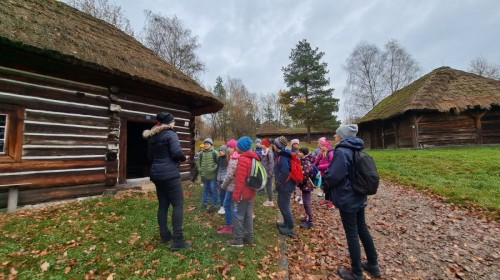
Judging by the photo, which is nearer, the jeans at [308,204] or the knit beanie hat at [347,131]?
the knit beanie hat at [347,131]

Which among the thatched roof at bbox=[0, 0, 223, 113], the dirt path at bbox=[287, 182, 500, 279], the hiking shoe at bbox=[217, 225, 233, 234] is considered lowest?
the dirt path at bbox=[287, 182, 500, 279]

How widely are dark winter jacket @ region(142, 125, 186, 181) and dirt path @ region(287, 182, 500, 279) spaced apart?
2457mm

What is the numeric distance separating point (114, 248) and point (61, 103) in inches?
172

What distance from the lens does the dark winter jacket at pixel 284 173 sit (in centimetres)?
457

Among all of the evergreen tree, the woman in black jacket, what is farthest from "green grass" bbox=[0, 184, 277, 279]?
the evergreen tree

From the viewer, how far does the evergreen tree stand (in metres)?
31.3

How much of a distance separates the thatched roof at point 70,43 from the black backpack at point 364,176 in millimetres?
6295

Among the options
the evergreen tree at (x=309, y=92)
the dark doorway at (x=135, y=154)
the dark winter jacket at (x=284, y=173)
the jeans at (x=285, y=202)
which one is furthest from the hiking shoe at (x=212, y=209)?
the evergreen tree at (x=309, y=92)

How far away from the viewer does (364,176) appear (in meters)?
3.07

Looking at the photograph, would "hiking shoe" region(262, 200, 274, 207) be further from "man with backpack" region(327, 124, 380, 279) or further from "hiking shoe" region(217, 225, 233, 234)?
"man with backpack" region(327, 124, 380, 279)

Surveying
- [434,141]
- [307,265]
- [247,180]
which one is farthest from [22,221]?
[434,141]

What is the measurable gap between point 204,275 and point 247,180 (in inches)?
59.8

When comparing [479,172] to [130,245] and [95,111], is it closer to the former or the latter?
[130,245]

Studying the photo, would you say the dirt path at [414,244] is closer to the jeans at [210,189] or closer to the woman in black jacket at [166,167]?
the woman in black jacket at [166,167]
